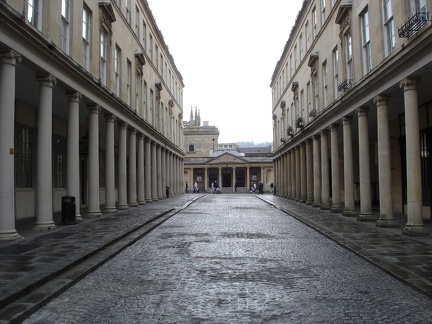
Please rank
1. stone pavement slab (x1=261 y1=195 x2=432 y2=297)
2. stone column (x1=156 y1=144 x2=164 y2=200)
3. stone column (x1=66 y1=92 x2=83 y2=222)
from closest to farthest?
stone pavement slab (x1=261 y1=195 x2=432 y2=297), stone column (x1=66 y1=92 x2=83 y2=222), stone column (x1=156 y1=144 x2=164 y2=200)

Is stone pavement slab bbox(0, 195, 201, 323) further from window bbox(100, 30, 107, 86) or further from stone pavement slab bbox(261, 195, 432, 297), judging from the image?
window bbox(100, 30, 107, 86)

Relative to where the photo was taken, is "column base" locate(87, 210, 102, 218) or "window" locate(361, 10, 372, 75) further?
"column base" locate(87, 210, 102, 218)

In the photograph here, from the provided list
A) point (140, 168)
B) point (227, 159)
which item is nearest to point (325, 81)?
point (140, 168)

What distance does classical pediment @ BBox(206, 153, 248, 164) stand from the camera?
77625mm

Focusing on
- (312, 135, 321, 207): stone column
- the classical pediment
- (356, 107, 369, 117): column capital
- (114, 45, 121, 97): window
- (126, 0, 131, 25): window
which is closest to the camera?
(356, 107, 369, 117): column capital

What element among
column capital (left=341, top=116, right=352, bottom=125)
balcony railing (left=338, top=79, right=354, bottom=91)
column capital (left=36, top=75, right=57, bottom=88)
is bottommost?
column capital (left=341, top=116, right=352, bottom=125)

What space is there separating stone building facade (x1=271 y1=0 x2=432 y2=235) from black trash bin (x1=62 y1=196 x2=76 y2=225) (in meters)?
10.0

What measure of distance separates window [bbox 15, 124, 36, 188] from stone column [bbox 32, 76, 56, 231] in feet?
14.7

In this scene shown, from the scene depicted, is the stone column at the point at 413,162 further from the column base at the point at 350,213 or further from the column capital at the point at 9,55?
the column capital at the point at 9,55

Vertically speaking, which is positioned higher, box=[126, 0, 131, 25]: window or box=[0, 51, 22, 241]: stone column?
box=[126, 0, 131, 25]: window

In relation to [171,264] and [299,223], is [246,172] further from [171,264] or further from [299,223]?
[171,264]

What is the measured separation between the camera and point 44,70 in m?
12.2

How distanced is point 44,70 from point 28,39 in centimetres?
147

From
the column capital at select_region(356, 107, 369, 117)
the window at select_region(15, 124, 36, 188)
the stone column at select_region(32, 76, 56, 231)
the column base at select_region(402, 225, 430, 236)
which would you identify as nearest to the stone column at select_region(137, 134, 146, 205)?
the window at select_region(15, 124, 36, 188)
